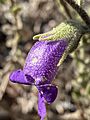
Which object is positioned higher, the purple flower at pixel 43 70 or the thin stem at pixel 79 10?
the thin stem at pixel 79 10

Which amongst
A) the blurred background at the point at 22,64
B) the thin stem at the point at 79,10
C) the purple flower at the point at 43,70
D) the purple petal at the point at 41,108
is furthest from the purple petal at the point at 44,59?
the blurred background at the point at 22,64

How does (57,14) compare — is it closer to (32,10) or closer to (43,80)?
(32,10)

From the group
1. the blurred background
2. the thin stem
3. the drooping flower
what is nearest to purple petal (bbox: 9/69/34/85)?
the drooping flower

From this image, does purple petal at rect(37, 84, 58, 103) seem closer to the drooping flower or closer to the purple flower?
the purple flower

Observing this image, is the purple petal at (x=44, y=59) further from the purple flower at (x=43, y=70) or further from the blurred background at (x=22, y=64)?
the blurred background at (x=22, y=64)

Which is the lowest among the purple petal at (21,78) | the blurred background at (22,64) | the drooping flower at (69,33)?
the blurred background at (22,64)

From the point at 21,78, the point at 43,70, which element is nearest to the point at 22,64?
the point at 21,78

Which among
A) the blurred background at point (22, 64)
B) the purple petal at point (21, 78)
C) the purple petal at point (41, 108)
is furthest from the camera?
the blurred background at point (22, 64)

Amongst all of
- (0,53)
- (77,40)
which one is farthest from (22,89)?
(77,40)
